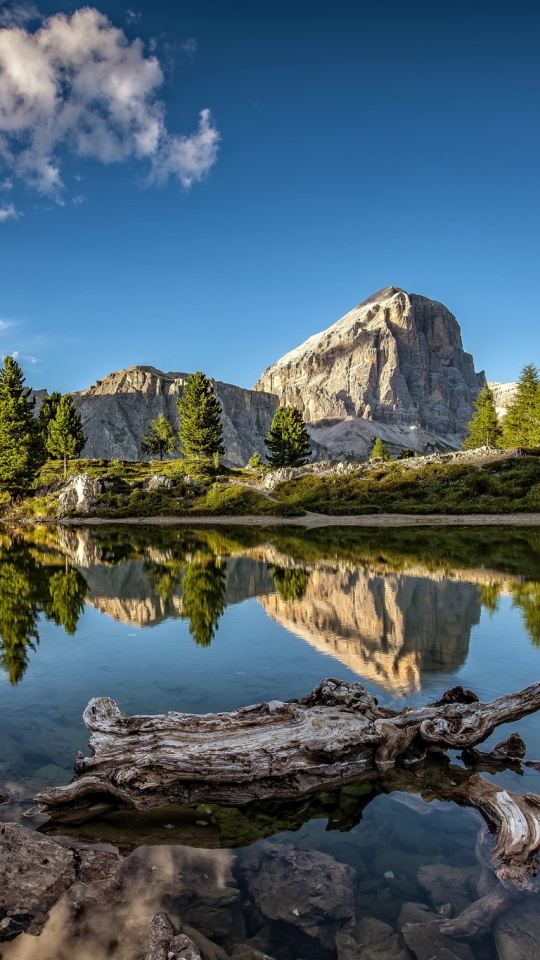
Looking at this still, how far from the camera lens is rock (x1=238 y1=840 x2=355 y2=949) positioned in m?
4.50

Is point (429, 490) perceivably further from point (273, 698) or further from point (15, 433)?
point (15, 433)

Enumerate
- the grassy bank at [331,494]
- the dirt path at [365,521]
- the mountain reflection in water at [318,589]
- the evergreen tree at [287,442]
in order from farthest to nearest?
the evergreen tree at [287,442], the grassy bank at [331,494], the dirt path at [365,521], the mountain reflection in water at [318,589]

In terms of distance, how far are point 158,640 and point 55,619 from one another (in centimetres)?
404

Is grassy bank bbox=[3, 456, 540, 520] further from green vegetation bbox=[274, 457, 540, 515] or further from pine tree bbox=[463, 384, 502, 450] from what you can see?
pine tree bbox=[463, 384, 502, 450]

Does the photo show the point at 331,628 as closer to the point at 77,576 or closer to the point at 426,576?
the point at 426,576

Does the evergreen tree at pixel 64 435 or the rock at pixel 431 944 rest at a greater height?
the evergreen tree at pixel 64 435

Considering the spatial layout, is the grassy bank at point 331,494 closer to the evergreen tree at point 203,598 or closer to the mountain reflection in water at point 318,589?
the mountain reflection in water at point 318,589

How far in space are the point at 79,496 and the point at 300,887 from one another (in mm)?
62145

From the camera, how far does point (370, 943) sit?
4.25 m

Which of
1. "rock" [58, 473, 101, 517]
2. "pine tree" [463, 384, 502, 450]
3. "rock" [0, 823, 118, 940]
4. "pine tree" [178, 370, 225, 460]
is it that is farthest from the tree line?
"rock" [0, 823, 118, 940]

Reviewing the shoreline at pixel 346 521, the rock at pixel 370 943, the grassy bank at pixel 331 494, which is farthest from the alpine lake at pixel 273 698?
the grassy bank at pixel 331 494

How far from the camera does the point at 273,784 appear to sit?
620 centimetres

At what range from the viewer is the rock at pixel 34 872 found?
439 cm

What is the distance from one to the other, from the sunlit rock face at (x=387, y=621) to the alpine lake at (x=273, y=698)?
75 millimetres
